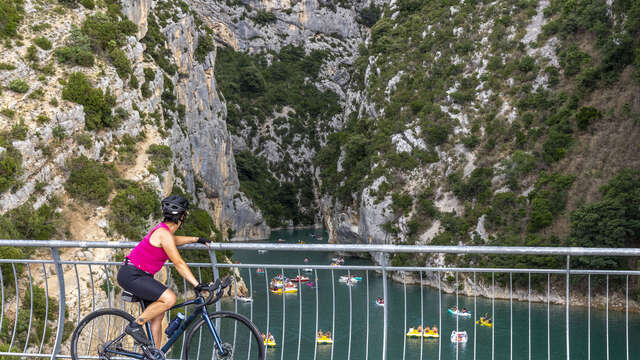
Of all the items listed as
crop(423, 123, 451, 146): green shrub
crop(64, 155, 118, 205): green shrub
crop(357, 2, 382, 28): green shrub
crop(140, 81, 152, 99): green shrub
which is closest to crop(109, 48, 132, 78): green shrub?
crop(140, 81, 152, 99): green shrub

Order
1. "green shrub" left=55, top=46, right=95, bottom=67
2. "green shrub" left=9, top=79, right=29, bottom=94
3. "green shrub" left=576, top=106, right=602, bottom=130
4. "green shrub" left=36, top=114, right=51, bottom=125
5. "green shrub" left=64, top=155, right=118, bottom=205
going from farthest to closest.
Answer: "green shrub" left=576, top=106, right=602, bottom=130, "green shrub" left=55, top=46, right=95, bottom=67, "green shrub" left=9, top=79, right=29, bottom=94, "green shrub" left=36, top=114, right=51, bottom=125, "green shrub" left=64, top=155, right=118, bottom=205

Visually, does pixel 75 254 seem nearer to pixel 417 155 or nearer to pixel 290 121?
pixel 417 155

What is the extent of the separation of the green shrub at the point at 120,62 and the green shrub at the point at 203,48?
2397cm

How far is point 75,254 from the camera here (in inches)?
669

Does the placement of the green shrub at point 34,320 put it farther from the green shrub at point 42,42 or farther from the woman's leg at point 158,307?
the green shrub at point 42,42

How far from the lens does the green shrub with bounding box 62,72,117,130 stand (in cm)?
2141

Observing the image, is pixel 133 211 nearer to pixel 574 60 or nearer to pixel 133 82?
pixel 133 82

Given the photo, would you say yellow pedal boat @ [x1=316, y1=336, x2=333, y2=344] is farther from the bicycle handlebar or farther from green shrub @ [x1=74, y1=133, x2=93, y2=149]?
the bicycle handlebar

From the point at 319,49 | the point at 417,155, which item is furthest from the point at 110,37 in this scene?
the point at 319,49

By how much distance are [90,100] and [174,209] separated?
19.3 m

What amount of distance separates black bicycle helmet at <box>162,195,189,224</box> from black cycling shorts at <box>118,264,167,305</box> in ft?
1.82

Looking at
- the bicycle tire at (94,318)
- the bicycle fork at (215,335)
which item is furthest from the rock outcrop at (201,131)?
the bicycle fork at (215,335)

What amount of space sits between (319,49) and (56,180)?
8031 cm

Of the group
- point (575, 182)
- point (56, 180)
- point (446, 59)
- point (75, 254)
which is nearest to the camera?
point (75, 254)
